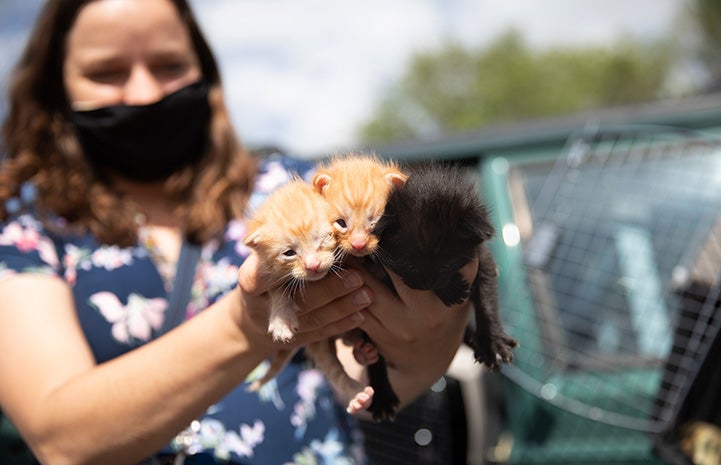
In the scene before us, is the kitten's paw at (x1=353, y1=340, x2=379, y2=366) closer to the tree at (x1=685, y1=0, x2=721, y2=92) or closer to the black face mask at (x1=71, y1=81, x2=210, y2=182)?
the black face mask at (x1=71, y1=81, x2=210, y2=182)

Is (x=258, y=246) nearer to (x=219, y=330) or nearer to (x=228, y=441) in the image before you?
(x=219, y=330)

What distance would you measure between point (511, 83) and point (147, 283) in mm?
30013

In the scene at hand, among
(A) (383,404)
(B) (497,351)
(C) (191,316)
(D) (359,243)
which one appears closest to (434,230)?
(D) (359,243)

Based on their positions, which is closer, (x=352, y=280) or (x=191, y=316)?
(x=352, y=280)

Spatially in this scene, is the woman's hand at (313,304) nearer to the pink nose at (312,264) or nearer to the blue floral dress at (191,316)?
the pink nose at (312,264)

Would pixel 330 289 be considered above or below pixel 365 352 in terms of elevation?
above

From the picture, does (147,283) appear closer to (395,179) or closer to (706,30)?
(395,179)

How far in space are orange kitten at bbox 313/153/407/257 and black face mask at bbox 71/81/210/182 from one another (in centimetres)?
87

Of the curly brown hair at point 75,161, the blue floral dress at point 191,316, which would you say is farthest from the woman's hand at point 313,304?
the curly brown hair at point 75,161

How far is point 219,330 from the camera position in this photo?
4.28 feet

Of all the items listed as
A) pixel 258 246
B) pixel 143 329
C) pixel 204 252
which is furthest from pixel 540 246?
pixel 258 246

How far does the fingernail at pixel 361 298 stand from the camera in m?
1.18

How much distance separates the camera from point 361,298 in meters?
1.18

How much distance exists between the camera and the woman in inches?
51.2
